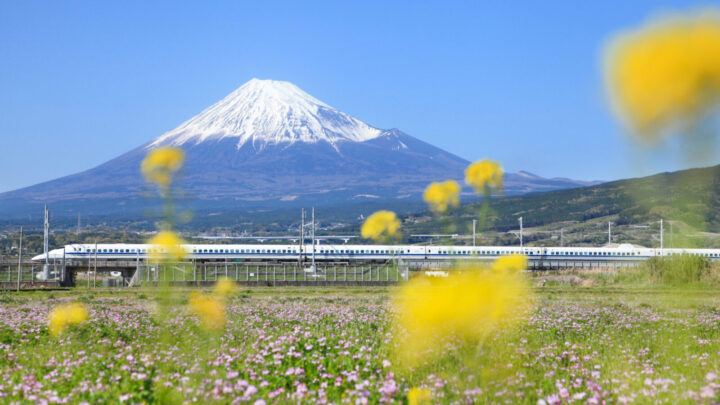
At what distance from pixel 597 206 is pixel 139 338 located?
177976 mm

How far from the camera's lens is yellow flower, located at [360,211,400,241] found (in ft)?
17.6

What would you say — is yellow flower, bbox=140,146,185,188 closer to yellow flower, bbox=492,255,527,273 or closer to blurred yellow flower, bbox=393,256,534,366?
blurred yellow flower, bbox=393,256,534,366

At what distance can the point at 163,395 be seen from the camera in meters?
6.21

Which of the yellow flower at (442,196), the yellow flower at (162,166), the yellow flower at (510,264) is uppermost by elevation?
the yellow flower at (162,166)

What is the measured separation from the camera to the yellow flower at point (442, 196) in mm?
4508

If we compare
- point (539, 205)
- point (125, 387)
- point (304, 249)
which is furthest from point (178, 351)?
point (539, 205)

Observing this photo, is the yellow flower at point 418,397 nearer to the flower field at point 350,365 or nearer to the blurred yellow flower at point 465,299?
the flower field at point 350,365

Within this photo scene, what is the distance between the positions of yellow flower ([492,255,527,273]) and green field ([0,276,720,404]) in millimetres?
469

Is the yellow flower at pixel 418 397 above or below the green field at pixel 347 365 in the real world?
above

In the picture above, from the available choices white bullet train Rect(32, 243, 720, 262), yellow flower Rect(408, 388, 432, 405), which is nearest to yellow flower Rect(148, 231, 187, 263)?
yellow flower Rect(408, 388, 432, 405)

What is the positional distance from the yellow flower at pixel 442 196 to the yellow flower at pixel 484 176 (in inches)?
6.2

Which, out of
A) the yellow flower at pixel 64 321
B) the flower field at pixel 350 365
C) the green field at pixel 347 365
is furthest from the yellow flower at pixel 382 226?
the yellow flower at pixel 64 321

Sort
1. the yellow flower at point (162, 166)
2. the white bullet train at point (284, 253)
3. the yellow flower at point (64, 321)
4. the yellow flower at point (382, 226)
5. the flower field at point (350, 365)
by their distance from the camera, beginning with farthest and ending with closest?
the white bullet train at point (284, 253)
the yellow flower at point (64, 321)
the flower field at point (350, 365)
the yellow flower at point (382, 226)
the yellow flower at point (162, 166)

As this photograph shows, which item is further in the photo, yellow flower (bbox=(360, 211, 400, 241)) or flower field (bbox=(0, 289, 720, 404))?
flower field (bbox=(0, 289, 720, 404))
